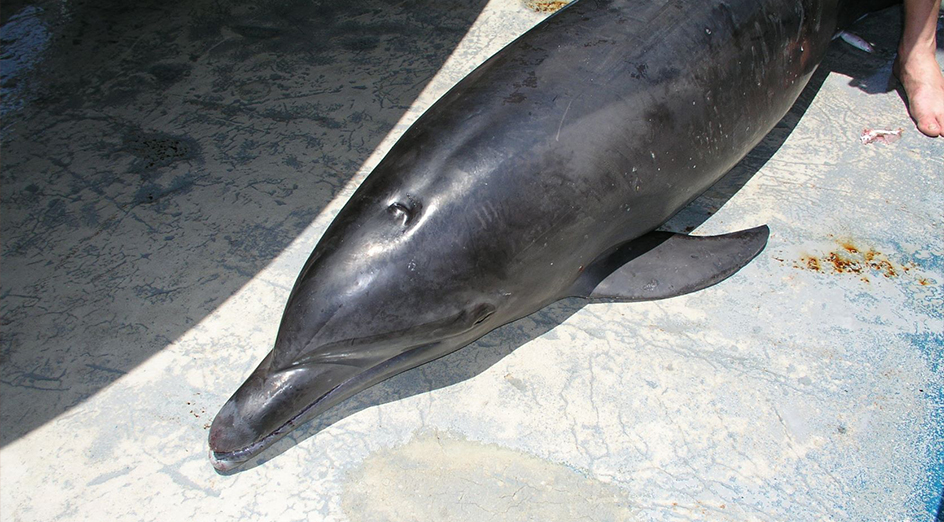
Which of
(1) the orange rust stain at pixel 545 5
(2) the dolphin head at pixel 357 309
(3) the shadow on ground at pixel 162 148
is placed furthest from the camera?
(1) the orange rust stain at pixel 545 5

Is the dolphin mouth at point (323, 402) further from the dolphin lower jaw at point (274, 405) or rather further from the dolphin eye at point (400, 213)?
the dolphin eye at point (400, 213)

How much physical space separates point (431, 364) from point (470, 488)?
2.09ft

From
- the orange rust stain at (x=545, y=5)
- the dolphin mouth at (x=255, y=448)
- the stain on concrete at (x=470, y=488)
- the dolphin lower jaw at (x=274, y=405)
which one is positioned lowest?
the stain on concrete at (x=470, y=488)

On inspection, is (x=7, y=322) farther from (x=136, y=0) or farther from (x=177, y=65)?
(x=136, y=0)

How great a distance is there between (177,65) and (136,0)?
1.15 m

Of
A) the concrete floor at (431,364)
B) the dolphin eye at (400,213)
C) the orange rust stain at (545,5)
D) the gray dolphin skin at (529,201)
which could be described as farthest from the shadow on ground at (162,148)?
the dolphin eye at (400,213)

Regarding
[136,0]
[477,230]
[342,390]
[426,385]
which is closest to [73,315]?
[342,390]

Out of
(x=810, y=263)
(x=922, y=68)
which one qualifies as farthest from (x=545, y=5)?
(x=810, y=263)

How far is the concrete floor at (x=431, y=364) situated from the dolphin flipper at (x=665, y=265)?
100 millimetres

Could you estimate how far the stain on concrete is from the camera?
9.09 feet

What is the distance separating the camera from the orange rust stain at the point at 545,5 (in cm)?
532

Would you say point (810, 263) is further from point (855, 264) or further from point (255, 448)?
point (255, 448)

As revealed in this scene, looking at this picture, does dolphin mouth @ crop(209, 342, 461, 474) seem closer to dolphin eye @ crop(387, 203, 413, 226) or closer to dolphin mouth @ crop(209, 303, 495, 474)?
dolphin mouth @ crop(209, 303, 495, 474)

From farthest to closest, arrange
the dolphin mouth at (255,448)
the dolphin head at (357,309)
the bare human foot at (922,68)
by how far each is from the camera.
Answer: the bare human foot at (922,68)
the dolphin mouth at (255,448)
the dolphin head at (357,309)
